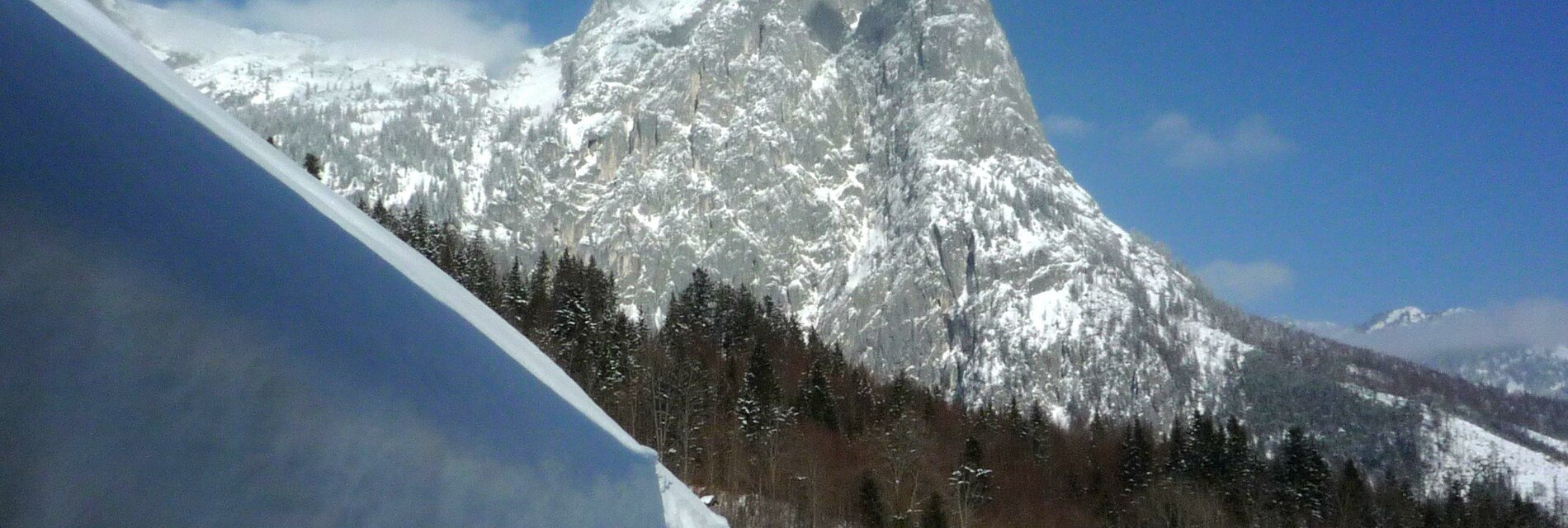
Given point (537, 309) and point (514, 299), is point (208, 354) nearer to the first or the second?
point (537, 309)

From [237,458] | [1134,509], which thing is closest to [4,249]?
[237,458]

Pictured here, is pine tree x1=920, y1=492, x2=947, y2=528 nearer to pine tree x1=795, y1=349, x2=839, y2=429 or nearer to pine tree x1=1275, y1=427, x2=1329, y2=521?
pine tree x1=795, y1=349, x2=839, y2=429

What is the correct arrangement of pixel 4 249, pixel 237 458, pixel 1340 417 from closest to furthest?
1. pixel 4 249
2. pixel 237 458
3. pixel 1340 417

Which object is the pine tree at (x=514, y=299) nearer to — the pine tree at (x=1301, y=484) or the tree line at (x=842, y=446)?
the tree line at (x=842, y=446)

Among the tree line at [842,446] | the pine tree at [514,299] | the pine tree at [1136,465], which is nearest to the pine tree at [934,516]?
the tree line at [842,446]

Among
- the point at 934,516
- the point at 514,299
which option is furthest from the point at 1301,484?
the point at 514,299

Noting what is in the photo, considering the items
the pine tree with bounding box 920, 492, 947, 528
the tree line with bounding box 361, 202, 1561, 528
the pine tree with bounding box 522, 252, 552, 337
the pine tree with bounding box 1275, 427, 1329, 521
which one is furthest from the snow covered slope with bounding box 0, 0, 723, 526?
the pine tree with bounding box 1275, 427, 1329, 521

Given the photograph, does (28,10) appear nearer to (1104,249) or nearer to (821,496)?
(821,496)
